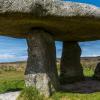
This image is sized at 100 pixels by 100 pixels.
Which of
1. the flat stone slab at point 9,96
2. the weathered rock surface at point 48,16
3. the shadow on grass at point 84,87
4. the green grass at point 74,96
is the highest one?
the weathered rock surface at point 48,16

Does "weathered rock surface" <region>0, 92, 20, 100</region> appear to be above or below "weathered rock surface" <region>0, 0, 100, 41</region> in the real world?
below

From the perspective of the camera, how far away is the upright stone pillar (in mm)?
15102

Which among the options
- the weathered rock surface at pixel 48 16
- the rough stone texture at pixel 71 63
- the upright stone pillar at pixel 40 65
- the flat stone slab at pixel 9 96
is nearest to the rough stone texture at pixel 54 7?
the weathered rock surface at pixel 48 16

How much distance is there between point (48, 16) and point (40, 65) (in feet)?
6.87

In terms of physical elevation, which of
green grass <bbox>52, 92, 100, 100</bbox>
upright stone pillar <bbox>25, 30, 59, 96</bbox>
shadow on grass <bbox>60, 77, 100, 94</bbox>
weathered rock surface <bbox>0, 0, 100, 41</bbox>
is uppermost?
weathered rock surface <bbox>0, 0, 100, 41</bbox>

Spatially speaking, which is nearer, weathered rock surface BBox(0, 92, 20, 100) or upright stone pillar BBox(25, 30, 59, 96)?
upright stone pillar BBox(25, 30, 59, 96)

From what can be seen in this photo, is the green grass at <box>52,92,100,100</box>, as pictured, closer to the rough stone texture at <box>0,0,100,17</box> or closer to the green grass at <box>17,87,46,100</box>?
the green grass at <box>17,87,46,100</box>

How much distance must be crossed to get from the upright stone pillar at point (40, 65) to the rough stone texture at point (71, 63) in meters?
3.76

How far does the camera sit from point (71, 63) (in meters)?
19.7

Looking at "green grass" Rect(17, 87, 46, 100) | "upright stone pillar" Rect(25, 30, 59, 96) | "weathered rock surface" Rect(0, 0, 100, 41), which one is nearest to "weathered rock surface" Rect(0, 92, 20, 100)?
"green grass" Rect(17, 87, 46, 100)

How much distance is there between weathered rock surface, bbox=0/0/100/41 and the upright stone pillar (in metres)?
0.48

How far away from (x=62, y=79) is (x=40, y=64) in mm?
4668

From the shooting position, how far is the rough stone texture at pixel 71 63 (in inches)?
771

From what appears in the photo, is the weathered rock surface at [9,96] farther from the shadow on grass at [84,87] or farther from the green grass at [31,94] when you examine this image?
the shadow on grass at [84,87]
